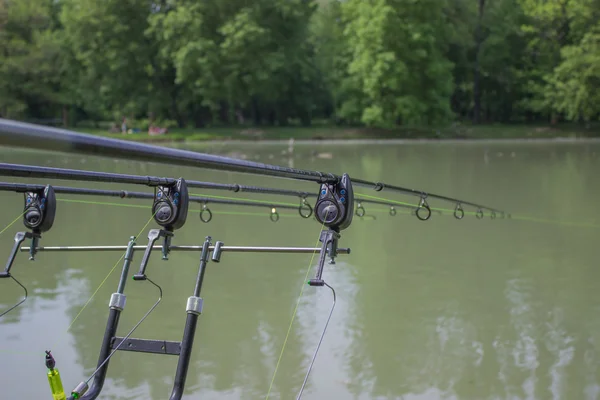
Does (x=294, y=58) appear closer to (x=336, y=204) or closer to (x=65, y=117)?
(x=65, y=117)

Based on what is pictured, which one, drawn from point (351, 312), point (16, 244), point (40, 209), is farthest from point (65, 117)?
point (40, 209)

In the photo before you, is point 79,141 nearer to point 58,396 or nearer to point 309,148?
point 58,396

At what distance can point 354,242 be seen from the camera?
408 inches

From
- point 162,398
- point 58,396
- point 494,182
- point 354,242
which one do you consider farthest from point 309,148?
point 58,396

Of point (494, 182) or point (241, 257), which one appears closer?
point (241, 257)

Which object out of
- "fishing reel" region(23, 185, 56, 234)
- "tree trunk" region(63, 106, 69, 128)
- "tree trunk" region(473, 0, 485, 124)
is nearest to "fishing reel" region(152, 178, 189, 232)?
"fishing reel" region(23, 185, 56, 234)

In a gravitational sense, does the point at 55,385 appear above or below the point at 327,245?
below

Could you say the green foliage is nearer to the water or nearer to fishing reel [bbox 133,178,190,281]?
the water

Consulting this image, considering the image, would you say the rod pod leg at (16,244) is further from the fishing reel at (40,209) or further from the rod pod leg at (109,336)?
the rod pod leg at (109,336)

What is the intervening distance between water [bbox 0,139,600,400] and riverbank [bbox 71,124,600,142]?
25655 mm

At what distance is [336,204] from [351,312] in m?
4.05

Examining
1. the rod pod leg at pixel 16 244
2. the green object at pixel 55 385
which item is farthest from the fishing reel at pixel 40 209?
the green object at pixel 55 385

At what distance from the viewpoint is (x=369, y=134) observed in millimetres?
40031

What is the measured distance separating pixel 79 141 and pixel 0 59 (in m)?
42.4
